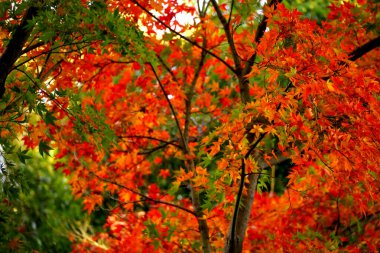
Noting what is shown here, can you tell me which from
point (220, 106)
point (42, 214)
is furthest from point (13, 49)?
point (42, 214)

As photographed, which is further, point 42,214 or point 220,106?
point 42,214

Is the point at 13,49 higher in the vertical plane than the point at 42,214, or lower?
lower

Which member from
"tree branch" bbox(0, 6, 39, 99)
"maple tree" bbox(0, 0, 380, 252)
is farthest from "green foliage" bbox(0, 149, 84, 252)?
"tree branch" bbox(0, 6, 39, 99)

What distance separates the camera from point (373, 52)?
18.7 ft

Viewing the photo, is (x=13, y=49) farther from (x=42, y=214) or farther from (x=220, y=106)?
(x=42, y=214)

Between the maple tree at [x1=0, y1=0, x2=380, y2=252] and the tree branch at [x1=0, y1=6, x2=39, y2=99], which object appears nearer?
the maple tree at [x1=0, y1=0, x2=380, y2=252]

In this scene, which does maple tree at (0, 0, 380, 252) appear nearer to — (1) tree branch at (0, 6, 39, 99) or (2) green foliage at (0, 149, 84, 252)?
(1) tree branch at (0, 6, 39, 99)

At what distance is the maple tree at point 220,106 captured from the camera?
3.49 metres

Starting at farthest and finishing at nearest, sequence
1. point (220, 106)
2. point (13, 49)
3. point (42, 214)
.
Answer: point (42, 214), point (220, 106), point (13, 49)

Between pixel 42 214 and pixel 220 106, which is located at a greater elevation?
pixel 220 106

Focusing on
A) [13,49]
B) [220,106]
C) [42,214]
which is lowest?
[13,49]

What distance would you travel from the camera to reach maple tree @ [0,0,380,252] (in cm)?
349

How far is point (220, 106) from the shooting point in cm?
700

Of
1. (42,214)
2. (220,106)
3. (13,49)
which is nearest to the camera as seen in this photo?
(13,49)
